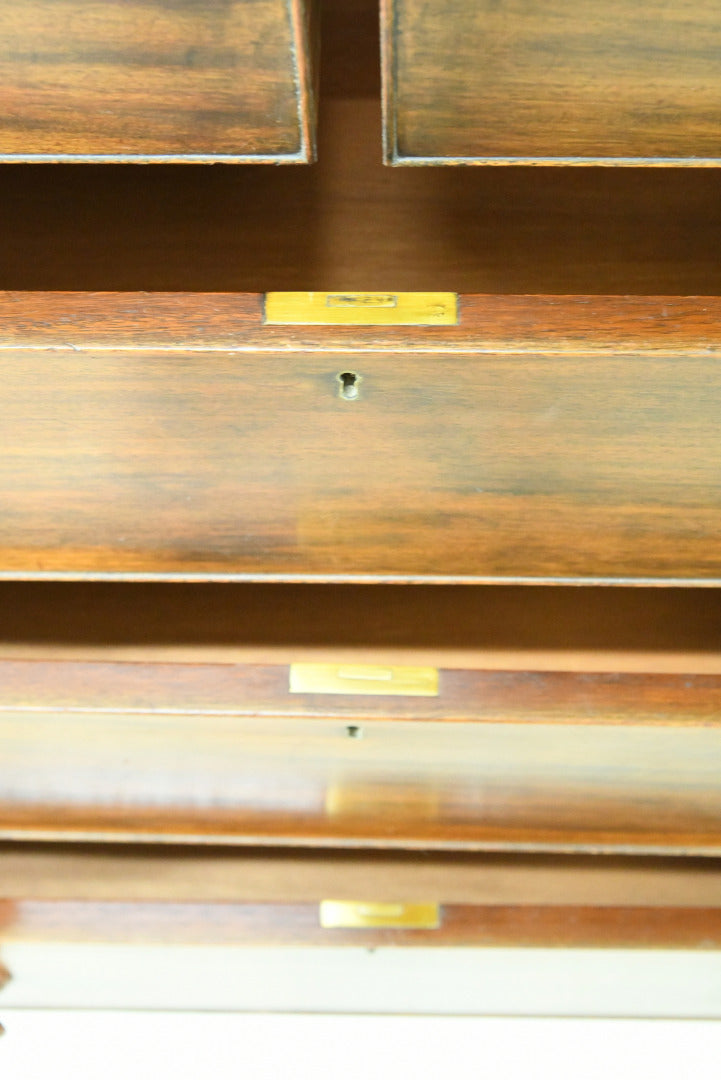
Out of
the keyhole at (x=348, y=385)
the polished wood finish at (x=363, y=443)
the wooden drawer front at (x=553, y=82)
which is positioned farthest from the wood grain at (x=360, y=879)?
the wooden drawer front at (x=553, y=82)

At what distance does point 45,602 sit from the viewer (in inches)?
27.3

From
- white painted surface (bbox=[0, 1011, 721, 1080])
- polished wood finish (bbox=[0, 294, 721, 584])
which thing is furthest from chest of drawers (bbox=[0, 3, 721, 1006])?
white painted surface (bbox=[0, 1011, 721, 1080])

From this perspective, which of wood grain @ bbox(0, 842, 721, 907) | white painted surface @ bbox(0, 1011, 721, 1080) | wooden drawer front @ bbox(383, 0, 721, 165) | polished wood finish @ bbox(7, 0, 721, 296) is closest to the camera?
wooden drawer front @ bbox(383, 0, 721, 165)

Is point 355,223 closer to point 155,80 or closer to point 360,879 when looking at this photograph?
point 155,80

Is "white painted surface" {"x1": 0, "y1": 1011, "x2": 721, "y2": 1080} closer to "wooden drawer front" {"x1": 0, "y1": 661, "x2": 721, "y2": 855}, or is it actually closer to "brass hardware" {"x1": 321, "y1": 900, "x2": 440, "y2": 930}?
"brass hardware" {"x1": 321, "y1": 900, "x2": 440, "y2": 930}

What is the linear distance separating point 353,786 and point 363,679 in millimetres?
166

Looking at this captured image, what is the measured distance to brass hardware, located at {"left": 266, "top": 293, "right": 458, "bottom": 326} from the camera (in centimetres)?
44

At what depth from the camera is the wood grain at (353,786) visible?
0.68 meters

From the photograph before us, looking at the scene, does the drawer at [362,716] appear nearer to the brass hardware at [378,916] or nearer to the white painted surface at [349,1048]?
the brass hardware at [378,916]

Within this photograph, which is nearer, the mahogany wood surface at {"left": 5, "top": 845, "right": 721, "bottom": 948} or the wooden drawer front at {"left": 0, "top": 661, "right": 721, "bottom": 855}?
the wooden drawer front at {"left": 0, "top": 661, "right": 721, "bottom": 855}

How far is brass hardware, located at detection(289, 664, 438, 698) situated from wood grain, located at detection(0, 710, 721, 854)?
2.8 inches

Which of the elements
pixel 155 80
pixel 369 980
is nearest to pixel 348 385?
pixel 155 80

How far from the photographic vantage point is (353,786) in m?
0.73

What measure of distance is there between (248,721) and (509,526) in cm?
25
